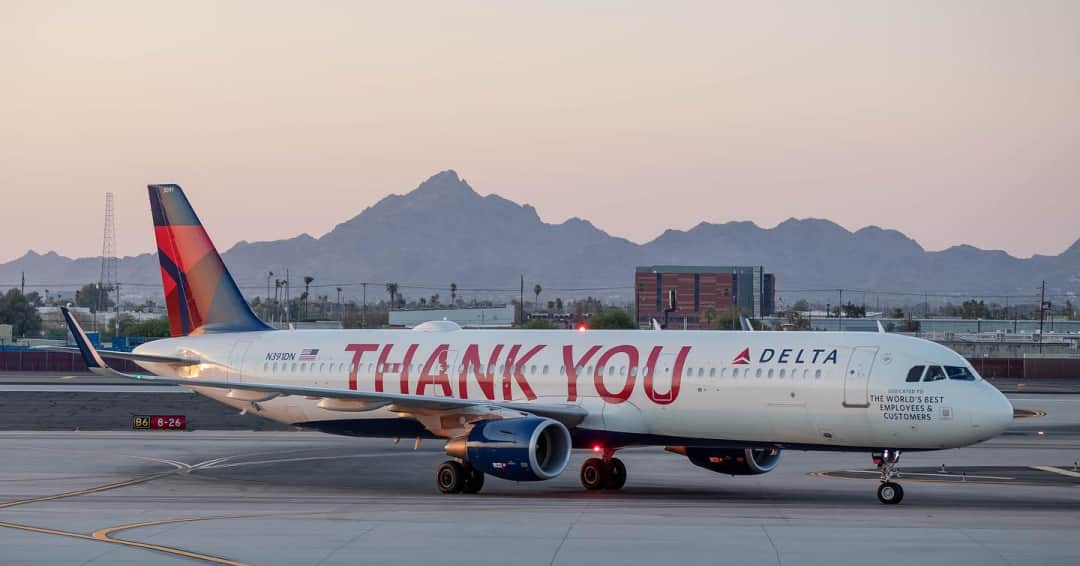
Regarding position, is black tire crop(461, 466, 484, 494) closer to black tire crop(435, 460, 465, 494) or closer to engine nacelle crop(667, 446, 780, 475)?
black tire crop(435, 460, 465, 494)

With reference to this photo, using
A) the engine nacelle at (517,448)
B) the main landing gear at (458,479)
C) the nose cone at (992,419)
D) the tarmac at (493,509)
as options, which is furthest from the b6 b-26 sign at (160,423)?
the nose cone at (992,419)

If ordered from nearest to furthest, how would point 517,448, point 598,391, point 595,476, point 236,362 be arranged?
1. point 517,448
2. point 598,391
3. point 595,476
4. point 236,362

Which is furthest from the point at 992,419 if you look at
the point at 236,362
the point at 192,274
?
the point at 192,274

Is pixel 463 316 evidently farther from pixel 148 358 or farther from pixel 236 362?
pixel 148 358

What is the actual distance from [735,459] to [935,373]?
21.9ft

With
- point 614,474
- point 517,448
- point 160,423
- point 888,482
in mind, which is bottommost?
point 160,423

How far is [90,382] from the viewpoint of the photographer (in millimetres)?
88062

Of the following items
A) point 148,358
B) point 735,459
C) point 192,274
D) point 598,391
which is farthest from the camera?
point 192,274

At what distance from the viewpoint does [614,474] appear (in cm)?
3666

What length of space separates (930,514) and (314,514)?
43.0 ft

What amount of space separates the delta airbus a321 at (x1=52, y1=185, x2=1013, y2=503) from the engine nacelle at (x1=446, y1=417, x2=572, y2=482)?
0.04m

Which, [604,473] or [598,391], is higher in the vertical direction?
[598,391]

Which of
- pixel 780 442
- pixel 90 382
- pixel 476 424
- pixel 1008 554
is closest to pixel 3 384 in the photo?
pixel 90 382

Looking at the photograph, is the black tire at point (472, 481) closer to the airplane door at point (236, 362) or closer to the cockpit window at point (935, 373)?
the airplane door at point (236, 362)
